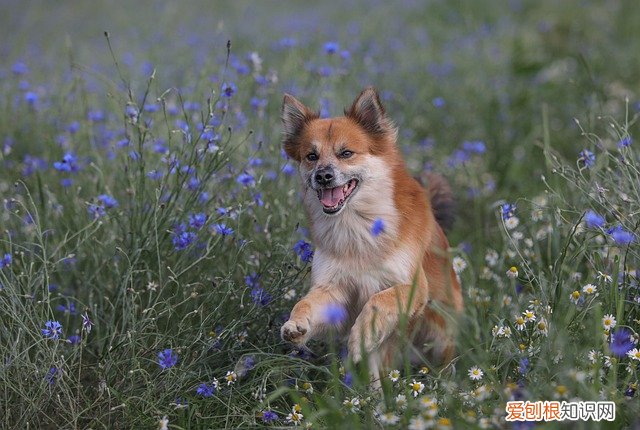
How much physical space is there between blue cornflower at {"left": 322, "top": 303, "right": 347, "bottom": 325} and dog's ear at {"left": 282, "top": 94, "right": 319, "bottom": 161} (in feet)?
2.92

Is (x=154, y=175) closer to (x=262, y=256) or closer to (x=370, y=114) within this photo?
(x=262, y=256)

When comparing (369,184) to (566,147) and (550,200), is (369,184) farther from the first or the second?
(566,147)

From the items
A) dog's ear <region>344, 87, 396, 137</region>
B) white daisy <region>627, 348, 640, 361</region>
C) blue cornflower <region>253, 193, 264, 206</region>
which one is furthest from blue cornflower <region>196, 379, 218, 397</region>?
white daisy <region>627, 348, 640, 361</region>

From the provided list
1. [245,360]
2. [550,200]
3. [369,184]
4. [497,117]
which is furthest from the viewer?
[497,117]

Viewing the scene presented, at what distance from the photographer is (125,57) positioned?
834 centimetres

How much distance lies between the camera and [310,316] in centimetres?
330

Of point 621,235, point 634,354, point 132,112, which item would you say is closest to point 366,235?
point 621,235

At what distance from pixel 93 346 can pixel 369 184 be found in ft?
5.22

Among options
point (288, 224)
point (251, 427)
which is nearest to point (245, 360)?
point (251, 427)

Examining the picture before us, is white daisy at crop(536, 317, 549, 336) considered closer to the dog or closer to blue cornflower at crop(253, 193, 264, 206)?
the dog

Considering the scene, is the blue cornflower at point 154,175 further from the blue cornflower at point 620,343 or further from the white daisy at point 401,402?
the blue cornflower at point 620,343

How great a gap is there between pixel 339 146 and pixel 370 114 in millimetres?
268

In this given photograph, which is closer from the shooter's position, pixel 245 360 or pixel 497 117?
pixel 245 360

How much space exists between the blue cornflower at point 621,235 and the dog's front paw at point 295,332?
1336 mm
